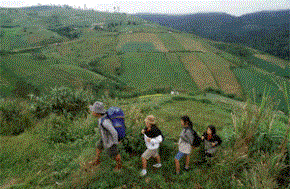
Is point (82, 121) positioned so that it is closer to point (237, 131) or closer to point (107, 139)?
point (107, 139)

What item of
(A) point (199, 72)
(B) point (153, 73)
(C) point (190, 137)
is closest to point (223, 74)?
(A) point (199, 72)

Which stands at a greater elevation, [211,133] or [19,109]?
[211,133]

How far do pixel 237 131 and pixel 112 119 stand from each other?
9.03ft

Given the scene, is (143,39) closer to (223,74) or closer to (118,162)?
(223,74)

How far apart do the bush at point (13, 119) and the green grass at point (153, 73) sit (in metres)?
45.7

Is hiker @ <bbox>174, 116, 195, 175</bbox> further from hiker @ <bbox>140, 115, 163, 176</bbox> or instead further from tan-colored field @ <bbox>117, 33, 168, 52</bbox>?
Answer: tan-colored field @ <bbox>117, 33, 168, 52</bbox>

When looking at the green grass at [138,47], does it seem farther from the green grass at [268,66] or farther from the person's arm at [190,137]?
the person's arm at [190,137]

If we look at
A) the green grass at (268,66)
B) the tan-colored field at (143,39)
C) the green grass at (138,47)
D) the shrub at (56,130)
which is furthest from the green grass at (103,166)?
the tan-colored field at (143,39)

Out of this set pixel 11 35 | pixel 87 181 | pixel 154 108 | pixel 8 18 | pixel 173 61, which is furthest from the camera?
pixel 8 18

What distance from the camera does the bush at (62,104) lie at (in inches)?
291

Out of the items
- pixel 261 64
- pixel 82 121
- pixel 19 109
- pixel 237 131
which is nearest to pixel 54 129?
pixel 82 121

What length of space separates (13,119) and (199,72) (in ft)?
197

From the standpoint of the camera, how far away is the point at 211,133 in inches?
163

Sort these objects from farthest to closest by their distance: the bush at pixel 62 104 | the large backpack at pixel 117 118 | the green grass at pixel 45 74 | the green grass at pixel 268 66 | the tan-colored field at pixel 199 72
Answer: the green grass at pixel 268 66, the tan-colored field at pixel 199 72, the green grass at pixel 45 74, the bush at pixel 62 104, the large backpack at pixel 117 118
